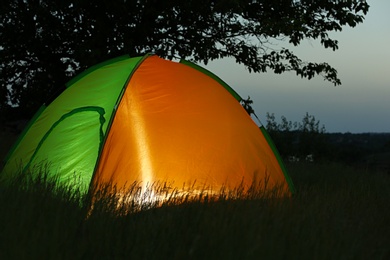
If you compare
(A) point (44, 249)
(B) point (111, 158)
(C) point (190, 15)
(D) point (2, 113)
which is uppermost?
(C) point (190, 15)

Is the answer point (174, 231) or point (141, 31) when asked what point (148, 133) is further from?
point (141, 31)

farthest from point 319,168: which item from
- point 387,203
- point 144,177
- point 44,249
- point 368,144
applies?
point 368,144

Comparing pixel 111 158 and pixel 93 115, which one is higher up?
pixel 93 115

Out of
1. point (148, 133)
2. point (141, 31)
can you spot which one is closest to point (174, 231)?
point (148, 133)

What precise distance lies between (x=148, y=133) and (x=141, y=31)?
20.5 feet

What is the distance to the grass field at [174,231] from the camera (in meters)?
4.14

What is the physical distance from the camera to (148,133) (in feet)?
23.6

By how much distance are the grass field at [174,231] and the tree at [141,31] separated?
7.00 m

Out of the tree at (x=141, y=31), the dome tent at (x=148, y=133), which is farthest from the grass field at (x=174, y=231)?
the tree at (x=141, y=31)

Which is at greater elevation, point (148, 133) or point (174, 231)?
point (148, 133)

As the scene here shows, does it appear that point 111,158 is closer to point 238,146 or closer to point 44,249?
point 238,146

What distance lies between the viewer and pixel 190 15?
13.4 meters

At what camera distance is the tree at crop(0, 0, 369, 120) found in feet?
42.0

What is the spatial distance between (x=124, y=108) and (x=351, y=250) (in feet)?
11.4
